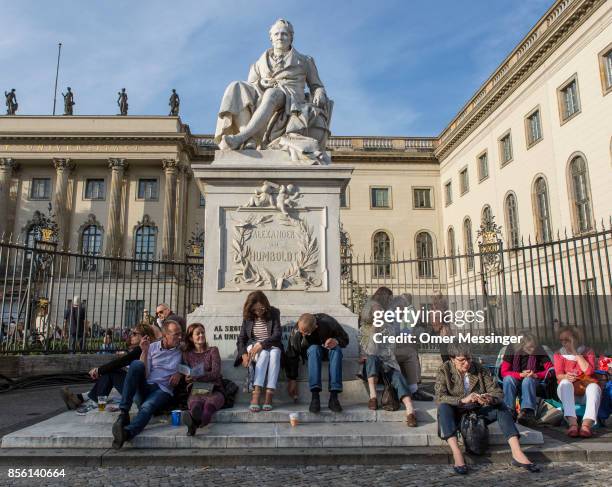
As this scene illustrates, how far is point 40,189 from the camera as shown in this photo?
37.8 meters

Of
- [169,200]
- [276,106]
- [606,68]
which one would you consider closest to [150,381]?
[276,106]

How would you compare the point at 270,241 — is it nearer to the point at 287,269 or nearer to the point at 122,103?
the point at 287,269

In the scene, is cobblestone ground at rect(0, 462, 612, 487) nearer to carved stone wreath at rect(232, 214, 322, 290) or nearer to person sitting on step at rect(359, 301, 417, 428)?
person sitting on step at rect(359, 301, 417, 428)

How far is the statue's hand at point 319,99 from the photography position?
6926 millimetres

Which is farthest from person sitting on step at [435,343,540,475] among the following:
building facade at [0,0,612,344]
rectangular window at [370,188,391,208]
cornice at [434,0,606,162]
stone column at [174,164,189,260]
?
rectangular window at [370,188,391,208]

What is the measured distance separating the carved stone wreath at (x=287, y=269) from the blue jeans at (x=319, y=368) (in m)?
1.09

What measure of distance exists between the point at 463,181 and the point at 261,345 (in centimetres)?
3256

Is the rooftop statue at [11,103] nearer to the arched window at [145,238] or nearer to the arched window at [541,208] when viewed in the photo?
the arched window at [145,238]

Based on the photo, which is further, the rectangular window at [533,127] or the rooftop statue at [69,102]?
the rooftop statue at [69,102]

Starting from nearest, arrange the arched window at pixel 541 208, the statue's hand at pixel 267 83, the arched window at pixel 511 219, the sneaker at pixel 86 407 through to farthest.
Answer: the sneaker at pixel 86 407 → the statue's hand at pixel 267 83 → the arched window at pixel 541 208 → the arched window at pixel 511 219

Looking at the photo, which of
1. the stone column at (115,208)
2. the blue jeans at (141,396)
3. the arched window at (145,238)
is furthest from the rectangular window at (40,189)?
the blue jeans at (141,396)

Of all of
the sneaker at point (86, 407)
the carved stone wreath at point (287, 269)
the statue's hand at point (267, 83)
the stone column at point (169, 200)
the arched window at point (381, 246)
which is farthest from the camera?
the arched window at point (381, 246)

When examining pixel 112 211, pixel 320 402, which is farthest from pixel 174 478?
pixel 112 211

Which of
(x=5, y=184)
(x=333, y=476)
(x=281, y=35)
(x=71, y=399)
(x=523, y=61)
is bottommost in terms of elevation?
(x=333, y=476)
